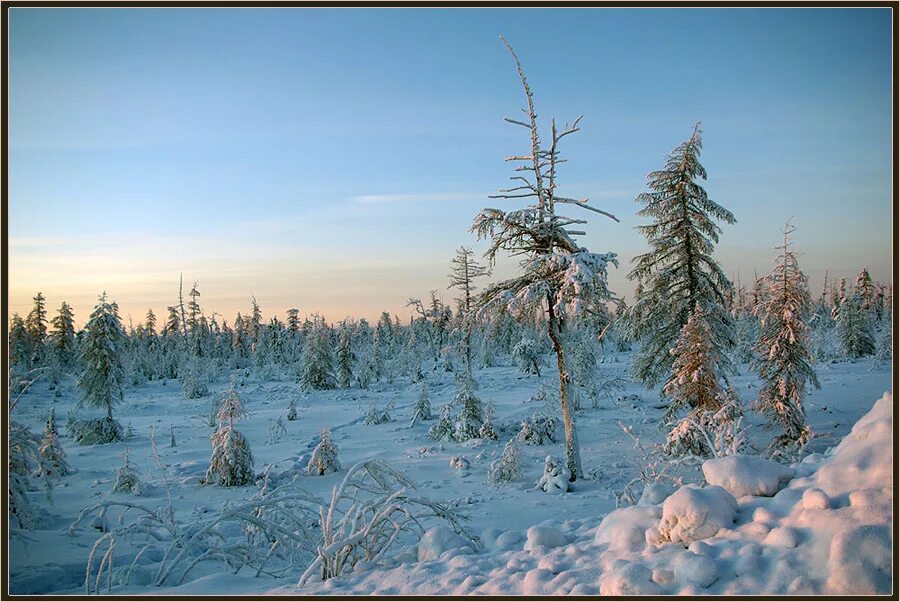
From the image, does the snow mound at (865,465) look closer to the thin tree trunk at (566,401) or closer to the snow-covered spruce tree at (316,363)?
the thin tree trunk at (566,401)

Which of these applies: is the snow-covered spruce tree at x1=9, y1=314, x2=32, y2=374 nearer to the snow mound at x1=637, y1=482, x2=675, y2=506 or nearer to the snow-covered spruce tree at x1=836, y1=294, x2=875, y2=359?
the snow mound at x1=637, y1=482, x2=675, y2=506

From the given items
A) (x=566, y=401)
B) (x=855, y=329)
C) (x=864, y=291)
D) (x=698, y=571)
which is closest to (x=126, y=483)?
(x=566, y=401)

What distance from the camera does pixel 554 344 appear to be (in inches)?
520

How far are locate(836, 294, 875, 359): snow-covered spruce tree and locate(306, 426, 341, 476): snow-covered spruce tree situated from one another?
42301 millimetres

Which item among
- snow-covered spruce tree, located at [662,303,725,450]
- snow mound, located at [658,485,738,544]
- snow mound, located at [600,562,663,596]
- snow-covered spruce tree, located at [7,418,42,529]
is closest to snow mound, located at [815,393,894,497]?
snow mound, located at [658,485,738,544]

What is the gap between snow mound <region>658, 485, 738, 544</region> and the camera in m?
3.93

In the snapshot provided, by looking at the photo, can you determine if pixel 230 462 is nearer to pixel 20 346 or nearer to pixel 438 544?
pixel 438 544

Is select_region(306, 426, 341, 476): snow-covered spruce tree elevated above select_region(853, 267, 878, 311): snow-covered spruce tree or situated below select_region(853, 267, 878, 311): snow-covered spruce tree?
below

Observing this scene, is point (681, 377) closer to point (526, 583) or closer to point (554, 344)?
point (554, 344)

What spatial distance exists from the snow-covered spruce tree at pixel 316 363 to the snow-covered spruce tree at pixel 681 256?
→ 2595 centimetres

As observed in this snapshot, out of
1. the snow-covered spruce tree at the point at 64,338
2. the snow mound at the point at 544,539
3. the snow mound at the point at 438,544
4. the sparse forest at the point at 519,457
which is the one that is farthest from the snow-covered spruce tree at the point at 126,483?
the snow-covered spruce tree at the point at 64,338

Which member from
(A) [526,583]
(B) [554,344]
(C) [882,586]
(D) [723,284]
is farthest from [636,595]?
(D) [723,284]

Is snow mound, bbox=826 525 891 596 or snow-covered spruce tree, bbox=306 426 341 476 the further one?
snow-covered spruce tree, bbox=306 426 341 476

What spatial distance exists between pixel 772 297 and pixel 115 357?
2772 cm
